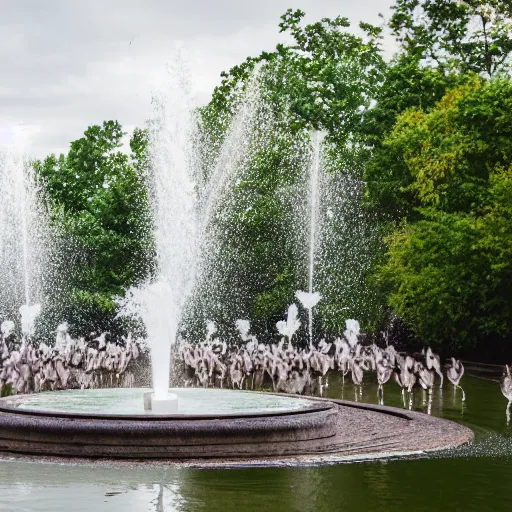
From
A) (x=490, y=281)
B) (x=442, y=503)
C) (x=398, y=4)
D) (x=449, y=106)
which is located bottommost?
(x=442, y=503)

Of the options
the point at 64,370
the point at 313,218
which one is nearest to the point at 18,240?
the point at 313,218

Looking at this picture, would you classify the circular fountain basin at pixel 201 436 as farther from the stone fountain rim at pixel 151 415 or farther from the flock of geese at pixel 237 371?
the flock of geese at pixel 237 371

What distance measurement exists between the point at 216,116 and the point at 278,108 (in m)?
3.29

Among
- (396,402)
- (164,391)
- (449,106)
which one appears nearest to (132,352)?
(396,402)

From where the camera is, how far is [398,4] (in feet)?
166

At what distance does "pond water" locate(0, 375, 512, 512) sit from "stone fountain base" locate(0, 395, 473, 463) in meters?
0.66

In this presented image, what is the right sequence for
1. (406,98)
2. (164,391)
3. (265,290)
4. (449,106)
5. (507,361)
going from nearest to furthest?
1. (164,391)
2. (507,361)
3. (449,106)
4. (406,98)
5. (265,290)

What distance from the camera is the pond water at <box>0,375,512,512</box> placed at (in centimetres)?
1090

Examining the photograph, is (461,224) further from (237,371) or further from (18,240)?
(18,240)

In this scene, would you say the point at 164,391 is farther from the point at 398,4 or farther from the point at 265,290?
the point at 398,4

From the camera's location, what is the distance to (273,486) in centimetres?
1197

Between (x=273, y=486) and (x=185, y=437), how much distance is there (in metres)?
2.39

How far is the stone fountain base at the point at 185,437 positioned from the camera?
45.9 ft

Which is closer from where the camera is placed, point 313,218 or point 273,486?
point 273,486
